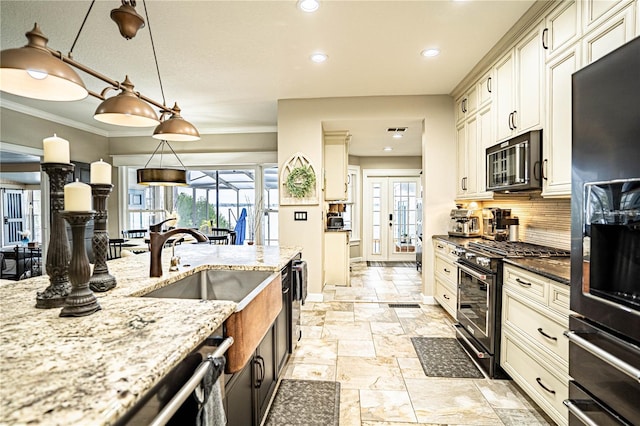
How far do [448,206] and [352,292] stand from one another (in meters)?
1.88

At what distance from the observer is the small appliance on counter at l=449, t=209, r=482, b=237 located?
149 inches

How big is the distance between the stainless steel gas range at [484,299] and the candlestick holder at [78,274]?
2395 mm

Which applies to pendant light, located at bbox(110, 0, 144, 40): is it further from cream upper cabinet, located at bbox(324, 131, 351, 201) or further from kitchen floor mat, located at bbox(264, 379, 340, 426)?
cream upper cabinet, located at bbox(324, 131, 351, 201)

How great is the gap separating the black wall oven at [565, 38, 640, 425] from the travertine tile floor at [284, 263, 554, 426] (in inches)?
28.3

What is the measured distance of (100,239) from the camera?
53.5 inches

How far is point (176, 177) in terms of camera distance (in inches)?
158

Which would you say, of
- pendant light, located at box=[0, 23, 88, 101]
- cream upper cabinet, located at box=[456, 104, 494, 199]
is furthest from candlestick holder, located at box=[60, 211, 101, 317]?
cream upper cabinet, located at box=[456, 104, 494, 199]

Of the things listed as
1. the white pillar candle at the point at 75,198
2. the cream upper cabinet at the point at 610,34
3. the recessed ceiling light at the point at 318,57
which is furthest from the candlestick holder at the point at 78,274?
the recessed ceiling light at the point at 318,57

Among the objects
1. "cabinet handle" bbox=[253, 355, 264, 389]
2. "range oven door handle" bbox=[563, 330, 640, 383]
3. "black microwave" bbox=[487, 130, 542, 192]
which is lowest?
"cabinet handle" bbox=[253, 355, 264, 389]

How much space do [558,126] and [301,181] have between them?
9.26 feet

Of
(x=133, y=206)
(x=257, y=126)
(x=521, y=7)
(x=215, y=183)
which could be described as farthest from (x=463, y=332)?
(x=133, y=206)

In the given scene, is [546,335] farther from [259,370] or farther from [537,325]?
[259,370]

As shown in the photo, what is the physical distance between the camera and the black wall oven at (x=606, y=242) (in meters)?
1.15

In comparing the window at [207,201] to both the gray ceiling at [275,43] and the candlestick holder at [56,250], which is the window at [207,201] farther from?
the candlestick holder at [56,250]
